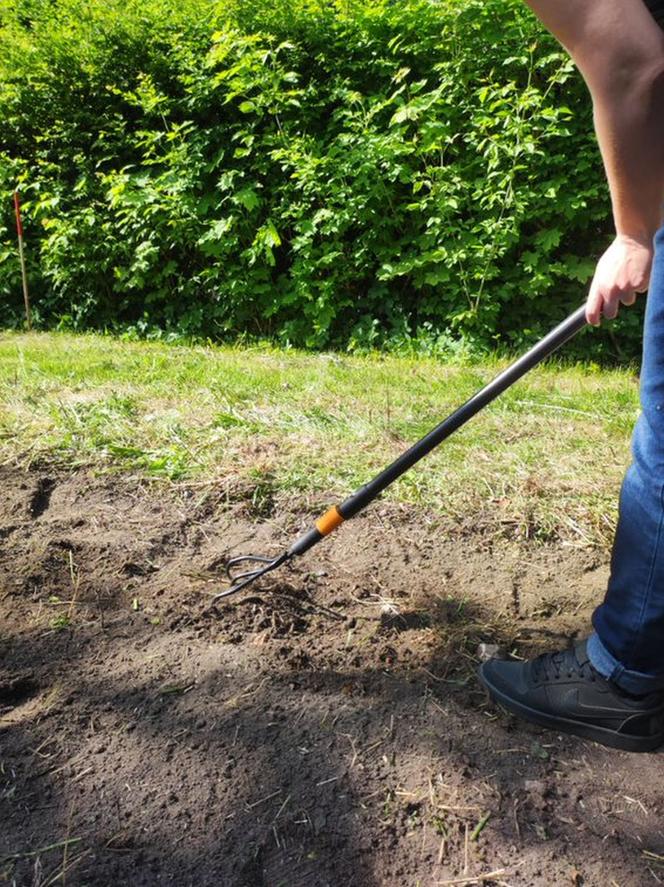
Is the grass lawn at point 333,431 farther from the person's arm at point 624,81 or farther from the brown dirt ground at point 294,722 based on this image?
the person's arm at point 624,81

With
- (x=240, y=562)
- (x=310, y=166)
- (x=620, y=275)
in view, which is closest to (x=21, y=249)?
A: (x=310, y=166)

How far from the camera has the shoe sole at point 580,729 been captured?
1.71 meters

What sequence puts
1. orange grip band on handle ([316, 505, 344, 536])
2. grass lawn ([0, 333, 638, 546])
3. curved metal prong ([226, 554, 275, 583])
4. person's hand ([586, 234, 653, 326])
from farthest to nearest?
grass lawn ([0, 333, 638, 546]) < curved metal prong ([226, 554, 275, 583]) < orange grip band on handle ([316, 505, 344, 536]) < person's hand ([586, 234, 653, 326])

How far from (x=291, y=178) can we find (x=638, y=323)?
120 inches

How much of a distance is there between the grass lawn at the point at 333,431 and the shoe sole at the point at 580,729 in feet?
2.99

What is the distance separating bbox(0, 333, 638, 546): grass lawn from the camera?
2865mm

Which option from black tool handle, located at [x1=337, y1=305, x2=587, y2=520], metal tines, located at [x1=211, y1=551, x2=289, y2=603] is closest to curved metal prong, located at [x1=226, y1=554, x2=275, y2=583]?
metal tines, located at [x1=211, y1=551, x2=289, y2=603]

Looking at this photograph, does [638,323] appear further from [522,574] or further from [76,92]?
[76,92]

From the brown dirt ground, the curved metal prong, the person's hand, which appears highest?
the person's hand

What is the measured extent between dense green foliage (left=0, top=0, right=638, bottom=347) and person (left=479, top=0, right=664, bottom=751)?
3.98 m

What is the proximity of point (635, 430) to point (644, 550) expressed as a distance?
29 cm

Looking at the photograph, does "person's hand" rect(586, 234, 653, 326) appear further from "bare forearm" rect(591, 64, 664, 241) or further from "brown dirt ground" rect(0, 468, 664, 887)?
"brown dirt ground" rect(0, 468, 664, 887)

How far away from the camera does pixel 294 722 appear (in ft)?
5.88

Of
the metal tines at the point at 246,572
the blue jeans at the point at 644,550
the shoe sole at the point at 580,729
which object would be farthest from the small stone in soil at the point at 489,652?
the metal tines at the point at 246,572
